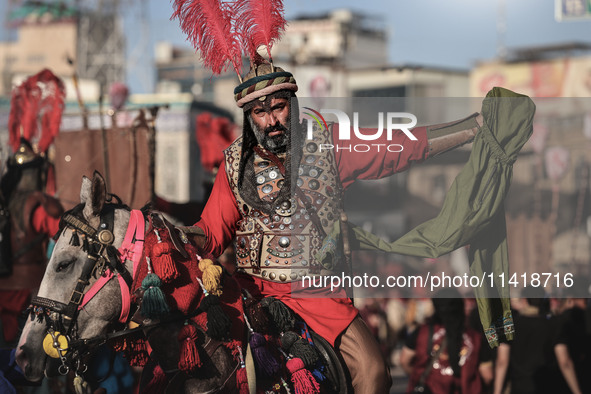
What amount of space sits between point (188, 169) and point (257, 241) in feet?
104

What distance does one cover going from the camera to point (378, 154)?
19.5 ft

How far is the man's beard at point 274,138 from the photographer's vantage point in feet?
19.4

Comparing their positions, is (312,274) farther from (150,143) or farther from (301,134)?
(150,143)

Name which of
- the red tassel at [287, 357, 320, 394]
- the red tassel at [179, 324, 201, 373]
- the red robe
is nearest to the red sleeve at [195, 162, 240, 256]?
the red robe

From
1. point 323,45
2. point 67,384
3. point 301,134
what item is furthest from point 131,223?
point 323,45

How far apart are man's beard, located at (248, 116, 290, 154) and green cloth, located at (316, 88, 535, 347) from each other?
61cm

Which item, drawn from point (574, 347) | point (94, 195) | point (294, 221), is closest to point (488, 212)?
point (294, 221)

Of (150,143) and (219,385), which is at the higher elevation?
(150,143)

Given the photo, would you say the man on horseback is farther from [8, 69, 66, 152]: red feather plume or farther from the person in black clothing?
[8, 69, 66, 152]: red feather plume

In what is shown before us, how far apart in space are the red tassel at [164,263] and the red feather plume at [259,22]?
1.50 meters

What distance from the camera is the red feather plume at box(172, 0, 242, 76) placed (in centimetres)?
621

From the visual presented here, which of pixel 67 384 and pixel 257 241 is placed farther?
pixel 67 384

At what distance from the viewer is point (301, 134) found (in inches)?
233

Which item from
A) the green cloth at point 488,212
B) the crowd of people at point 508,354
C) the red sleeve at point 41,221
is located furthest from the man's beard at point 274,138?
the red sleeve at point 41,221
